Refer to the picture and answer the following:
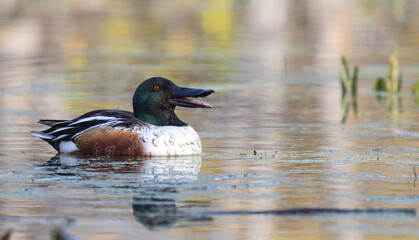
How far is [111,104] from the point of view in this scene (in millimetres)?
14039

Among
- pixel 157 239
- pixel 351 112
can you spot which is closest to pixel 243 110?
pixel 351 112

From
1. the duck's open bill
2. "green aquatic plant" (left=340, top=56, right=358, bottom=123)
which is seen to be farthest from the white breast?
"green aquatic plant" (left=340, top=56, right=358, bottom=123)

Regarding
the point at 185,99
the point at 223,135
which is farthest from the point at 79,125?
the point at 223,135

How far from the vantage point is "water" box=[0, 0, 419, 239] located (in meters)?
7.04

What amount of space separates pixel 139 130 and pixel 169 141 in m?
0.30

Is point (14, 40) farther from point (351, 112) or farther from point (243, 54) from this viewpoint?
point (351, 112)

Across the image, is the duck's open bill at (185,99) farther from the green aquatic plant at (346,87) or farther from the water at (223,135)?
the green aquatic plant at (346,87)

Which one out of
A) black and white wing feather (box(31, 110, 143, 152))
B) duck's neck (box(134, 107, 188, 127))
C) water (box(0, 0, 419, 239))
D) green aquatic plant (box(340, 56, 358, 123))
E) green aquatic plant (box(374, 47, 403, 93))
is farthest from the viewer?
green aquatic plant (box(374, 47, 403, 93))

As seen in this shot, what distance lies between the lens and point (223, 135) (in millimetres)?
11305

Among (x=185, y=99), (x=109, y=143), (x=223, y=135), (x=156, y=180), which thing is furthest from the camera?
(x=223, y=135)

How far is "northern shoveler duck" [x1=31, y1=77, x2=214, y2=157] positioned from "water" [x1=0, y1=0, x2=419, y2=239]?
191mm

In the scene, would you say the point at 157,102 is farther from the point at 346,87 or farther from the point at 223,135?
the point at 346,87

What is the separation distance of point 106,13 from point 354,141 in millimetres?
22624

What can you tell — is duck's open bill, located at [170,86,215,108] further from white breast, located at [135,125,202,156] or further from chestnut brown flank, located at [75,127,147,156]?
chestnut brown flank, located at [75,127,147,156]
